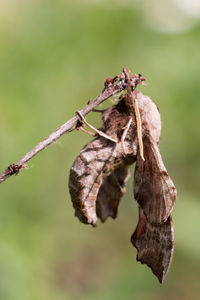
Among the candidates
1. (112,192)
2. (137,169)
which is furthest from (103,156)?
(112,192)

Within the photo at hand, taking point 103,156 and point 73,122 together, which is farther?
point 103,156

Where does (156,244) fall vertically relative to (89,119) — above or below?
below

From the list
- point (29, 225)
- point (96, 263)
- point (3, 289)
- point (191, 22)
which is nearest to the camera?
point (3, 289)

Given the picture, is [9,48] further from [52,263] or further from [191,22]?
[52,263]

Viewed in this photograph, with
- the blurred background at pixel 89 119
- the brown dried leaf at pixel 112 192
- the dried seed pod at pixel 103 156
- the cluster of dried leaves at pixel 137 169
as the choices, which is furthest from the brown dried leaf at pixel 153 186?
the blurred background at pixel 89 119

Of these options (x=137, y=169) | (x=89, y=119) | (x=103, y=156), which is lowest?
(x=137, y=169)

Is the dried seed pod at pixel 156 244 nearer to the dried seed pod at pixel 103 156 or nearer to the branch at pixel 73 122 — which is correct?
the dried seed pod at pixel 103 156

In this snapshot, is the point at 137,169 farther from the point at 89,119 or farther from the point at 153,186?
the point at 89,119

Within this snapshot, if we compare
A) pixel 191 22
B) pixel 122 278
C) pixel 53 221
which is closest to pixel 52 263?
pixel 53 221
